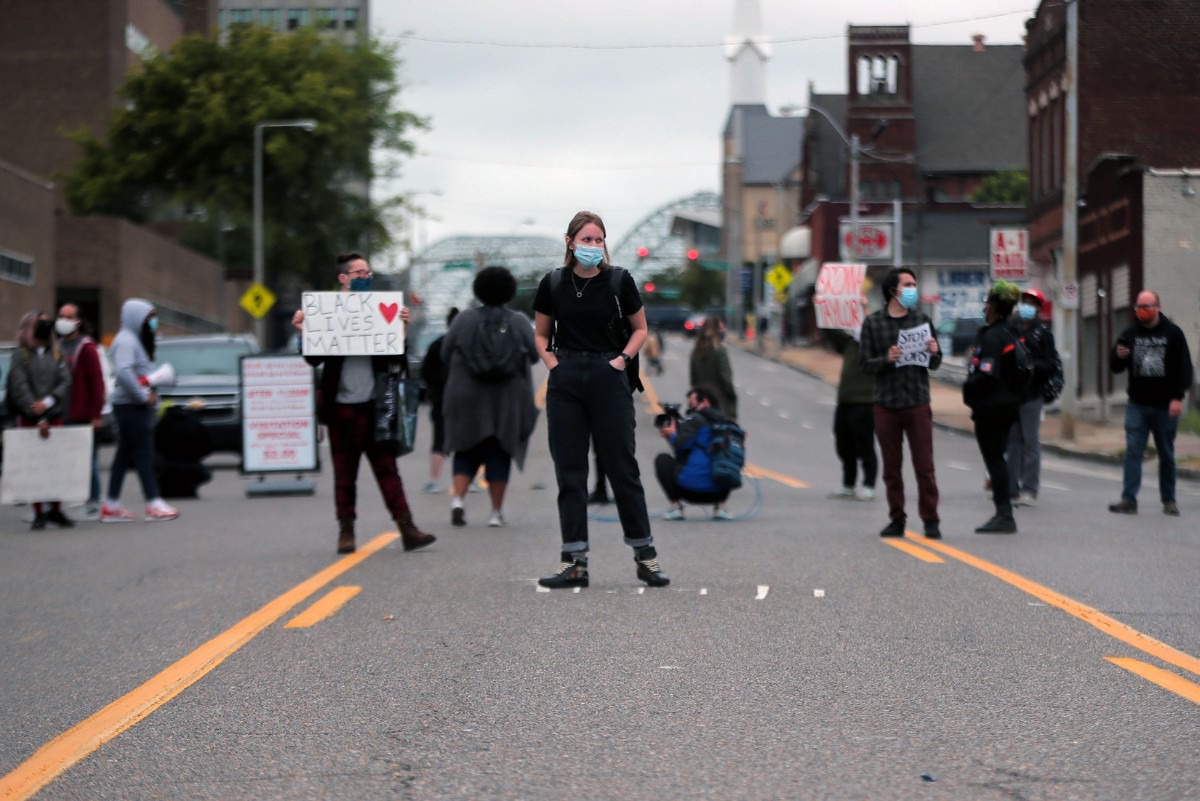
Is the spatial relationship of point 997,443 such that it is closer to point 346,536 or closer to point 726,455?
point 726,455

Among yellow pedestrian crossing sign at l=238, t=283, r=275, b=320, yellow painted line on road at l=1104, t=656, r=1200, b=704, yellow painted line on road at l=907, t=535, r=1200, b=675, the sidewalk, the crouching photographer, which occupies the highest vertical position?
yellow pedestrian crossing sign at l=238, t=283, r=275, b=320

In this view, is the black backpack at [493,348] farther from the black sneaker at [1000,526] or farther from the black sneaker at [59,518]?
the black sneaker at [59,518]

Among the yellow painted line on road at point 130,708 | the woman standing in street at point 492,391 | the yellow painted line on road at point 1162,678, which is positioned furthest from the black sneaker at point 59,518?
the yellow painted line on road at point 1162,678

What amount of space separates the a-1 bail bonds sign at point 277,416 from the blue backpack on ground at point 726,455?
20.7 ft

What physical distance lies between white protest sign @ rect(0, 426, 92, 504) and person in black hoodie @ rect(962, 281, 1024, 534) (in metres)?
7.31

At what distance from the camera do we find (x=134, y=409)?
15055mm

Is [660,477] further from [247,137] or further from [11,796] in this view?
[247,137]

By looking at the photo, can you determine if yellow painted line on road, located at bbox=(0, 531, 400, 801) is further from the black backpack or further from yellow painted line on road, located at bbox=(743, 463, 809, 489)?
yellow painted line on road, located at bbox=(743, 463, 809, 489)

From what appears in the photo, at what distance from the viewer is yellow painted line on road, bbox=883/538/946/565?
1065 cm

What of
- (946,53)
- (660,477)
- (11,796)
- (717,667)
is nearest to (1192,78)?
(660,477)

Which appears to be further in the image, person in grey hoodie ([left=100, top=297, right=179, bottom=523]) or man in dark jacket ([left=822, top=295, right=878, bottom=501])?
man in dark jacket ([left=822, top=295, right=878, bottom=501])

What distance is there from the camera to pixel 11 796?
4.82 metres

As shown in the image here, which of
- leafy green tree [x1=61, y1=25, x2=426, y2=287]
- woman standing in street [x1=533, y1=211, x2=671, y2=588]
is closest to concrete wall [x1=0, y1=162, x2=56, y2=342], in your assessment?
leafy green tree [x1=61, y1=25, x2=426, y2=287]

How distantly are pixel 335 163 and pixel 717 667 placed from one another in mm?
56244
